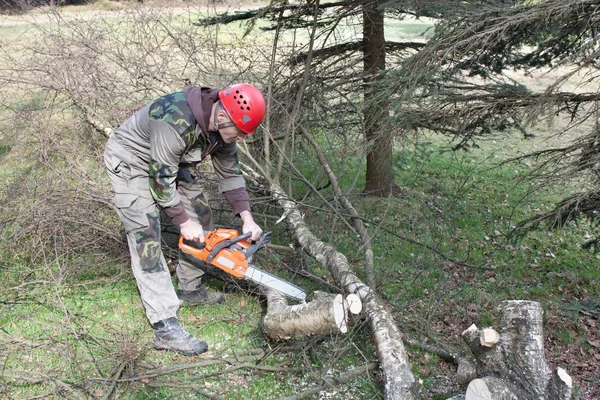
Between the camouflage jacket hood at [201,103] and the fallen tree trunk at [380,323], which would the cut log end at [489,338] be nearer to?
the fallen tree trunk at [380,323]

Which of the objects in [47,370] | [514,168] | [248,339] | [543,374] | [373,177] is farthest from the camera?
[514,168]

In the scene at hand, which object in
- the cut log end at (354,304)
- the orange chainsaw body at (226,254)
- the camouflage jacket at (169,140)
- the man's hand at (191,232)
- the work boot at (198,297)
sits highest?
the camouflage jacket at (169,140)

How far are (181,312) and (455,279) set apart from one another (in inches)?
110

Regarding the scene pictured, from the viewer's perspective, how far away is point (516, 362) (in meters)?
3.11

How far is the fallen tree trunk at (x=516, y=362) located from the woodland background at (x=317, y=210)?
43cm

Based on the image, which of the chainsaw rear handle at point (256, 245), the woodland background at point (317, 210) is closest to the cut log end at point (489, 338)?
the woodland background at point (317, 210)

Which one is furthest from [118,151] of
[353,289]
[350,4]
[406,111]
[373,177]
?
[373,177]

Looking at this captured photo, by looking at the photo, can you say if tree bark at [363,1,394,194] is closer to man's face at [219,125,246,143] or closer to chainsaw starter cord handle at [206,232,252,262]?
man's face at [219,125,246,143]

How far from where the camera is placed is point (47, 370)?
11.8ft

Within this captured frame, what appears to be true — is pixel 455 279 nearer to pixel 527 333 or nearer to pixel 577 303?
pixel 577 303

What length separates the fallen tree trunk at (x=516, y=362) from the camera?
2963 mm

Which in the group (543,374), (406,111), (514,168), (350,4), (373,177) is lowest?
(514,168)

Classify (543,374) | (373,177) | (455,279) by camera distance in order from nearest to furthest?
1. (543,374)
2. (455,279)
3. (373,177)

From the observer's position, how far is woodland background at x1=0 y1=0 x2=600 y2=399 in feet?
12.3
